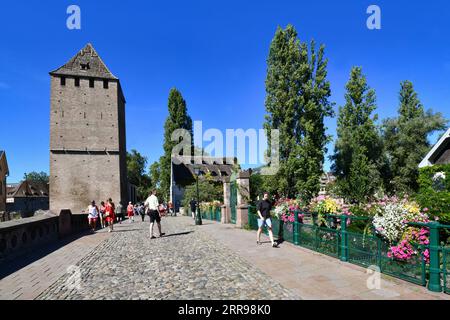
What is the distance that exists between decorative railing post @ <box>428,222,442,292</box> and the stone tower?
1431 inches

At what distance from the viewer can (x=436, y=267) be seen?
4.50m

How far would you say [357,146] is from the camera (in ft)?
95.2

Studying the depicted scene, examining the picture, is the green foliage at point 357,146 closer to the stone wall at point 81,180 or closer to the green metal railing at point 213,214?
the green metal railing at point 213,214

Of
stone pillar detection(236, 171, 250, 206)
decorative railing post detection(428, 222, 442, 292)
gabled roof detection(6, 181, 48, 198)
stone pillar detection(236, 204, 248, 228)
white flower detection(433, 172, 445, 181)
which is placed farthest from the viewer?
gabled roof detection(6, 181, 48, 198)

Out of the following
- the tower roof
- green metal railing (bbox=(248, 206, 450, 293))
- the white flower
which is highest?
the tower roof

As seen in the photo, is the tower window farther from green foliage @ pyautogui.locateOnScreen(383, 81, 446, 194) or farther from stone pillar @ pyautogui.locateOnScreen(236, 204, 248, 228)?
green foliage @ pyautogui.locateOnScreen(383, 81, 446, 194)

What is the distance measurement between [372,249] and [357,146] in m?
25.5

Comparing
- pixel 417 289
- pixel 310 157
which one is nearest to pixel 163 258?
pixel 417 289

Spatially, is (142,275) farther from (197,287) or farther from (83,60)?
(83,60)

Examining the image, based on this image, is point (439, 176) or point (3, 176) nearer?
point (439, 176)

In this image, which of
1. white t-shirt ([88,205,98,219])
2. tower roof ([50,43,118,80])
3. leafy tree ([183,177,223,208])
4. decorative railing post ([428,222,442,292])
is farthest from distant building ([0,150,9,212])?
decorative railing post ([428,222,442,292])

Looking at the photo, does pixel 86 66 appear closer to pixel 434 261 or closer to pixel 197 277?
pixel 197 277

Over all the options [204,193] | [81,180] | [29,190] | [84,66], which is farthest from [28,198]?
[204,193]

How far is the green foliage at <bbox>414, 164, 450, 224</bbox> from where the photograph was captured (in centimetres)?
1289
